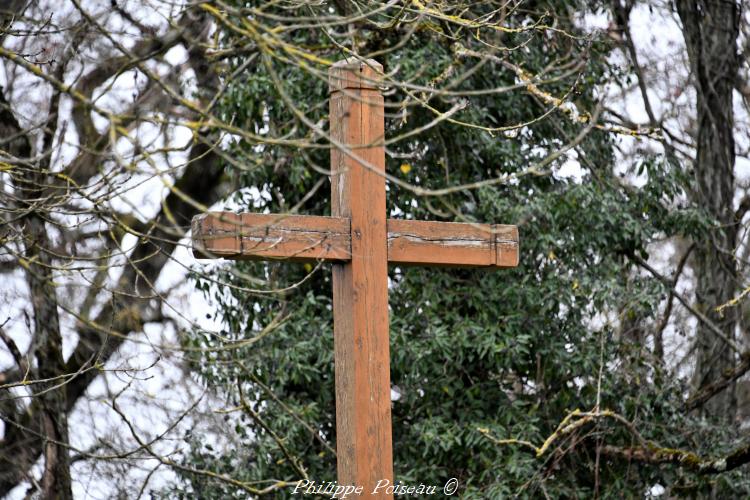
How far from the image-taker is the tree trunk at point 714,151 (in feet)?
25.5

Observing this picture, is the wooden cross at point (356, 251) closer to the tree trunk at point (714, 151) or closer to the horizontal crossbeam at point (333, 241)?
the horizontal crossbeam at point (333, 241)

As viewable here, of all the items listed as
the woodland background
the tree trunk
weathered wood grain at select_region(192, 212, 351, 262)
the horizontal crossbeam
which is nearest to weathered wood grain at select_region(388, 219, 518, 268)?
the horizontal crossbeam

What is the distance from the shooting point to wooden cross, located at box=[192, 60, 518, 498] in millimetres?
3250

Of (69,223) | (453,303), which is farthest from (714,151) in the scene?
(69,223)

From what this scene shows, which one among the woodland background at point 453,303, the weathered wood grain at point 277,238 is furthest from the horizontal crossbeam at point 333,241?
the woodland background at point 453,303

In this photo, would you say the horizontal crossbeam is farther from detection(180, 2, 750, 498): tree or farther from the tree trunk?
the tree trunk

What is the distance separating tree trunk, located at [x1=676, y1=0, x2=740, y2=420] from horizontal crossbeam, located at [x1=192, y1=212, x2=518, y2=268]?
4.52 m

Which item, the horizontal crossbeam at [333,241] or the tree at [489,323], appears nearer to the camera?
the horizontal crossbeam at [333,241]

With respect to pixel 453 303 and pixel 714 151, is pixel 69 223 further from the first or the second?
pixel 714 151

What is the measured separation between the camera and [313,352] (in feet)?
19.2

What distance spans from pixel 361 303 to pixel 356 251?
17 centimetres

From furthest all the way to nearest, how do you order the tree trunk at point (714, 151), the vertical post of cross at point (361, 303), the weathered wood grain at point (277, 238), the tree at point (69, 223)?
A: the tree trunk at point (714, 151)
the tree at point (69, 223)
the vertical post of cross at point (361, 303)
the weathered wood grain at point (277, 238)

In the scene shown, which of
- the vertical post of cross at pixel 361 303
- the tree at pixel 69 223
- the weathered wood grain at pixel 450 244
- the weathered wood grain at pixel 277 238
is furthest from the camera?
the tree at pixel 69 223

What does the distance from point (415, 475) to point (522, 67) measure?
251cm
